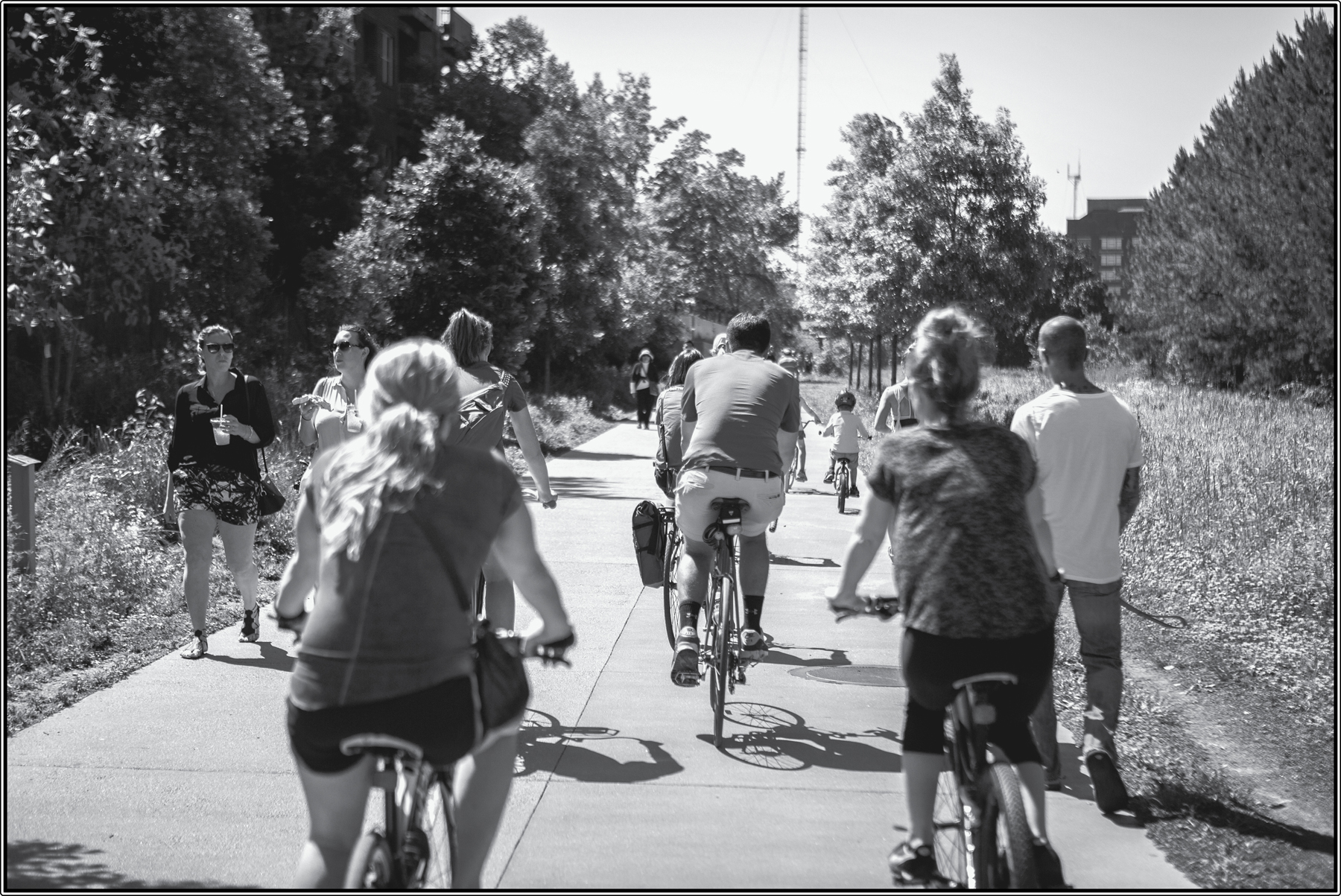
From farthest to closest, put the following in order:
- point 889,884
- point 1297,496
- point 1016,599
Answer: point 1297,496, point 889,884, point 1016,599

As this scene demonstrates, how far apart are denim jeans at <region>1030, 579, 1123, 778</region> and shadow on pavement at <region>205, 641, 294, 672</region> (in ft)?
13.3

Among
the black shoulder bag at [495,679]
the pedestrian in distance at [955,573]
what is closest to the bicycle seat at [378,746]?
the black shoulder bag at [495,679]

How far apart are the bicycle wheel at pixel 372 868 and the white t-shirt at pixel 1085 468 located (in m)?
2.91

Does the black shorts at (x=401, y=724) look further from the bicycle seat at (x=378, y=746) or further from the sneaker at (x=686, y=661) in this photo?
the sneaker at (x=686, y=661)

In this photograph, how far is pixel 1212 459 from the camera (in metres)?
12.5

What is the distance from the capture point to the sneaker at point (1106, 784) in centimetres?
474

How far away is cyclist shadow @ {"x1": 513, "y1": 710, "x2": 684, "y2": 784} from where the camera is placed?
207 inches

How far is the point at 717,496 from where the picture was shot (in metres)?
6.00

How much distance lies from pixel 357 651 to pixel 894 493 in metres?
1.45

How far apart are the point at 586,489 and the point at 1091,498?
37.6 ft

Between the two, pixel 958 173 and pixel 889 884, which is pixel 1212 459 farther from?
pixel 958 173

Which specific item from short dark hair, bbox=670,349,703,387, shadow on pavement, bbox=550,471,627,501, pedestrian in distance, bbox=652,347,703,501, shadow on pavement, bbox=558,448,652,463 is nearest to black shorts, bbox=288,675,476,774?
pedestrian in distance, bbox=652,347,703,501

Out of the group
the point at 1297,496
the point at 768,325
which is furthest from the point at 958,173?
the point at 768,325

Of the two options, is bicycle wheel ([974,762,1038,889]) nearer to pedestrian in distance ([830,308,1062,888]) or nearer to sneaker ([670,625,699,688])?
pedestrian in distance ([830,308,1062,888])
